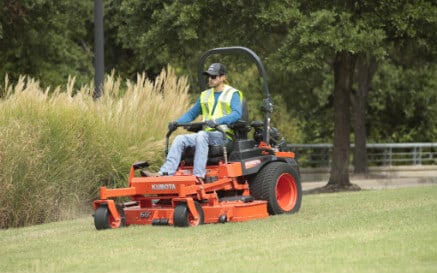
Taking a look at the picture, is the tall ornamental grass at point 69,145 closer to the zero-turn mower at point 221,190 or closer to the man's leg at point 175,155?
the zero-turn mower at point 221,190

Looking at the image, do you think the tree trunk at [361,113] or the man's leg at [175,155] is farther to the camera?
the tree trunk at [361,113]

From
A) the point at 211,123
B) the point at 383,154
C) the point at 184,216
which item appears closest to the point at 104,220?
the point at 184,216

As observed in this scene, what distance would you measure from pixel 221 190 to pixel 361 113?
19656 mm

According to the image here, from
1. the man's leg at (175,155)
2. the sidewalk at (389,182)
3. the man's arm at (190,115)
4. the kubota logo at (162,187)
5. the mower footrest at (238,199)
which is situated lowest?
the sidewalk at (389,182)

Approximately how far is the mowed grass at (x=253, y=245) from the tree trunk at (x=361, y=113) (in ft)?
60.1

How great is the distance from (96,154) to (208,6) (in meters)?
7.24

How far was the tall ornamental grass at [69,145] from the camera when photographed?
14945 millimetres

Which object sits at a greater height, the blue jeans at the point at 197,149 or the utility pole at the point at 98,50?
the utility pole at the point at 98,50

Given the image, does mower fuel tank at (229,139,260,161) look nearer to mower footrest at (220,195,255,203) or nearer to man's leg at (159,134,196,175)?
mower footrest at (220,195,255,203)

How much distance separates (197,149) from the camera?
42.6 feet

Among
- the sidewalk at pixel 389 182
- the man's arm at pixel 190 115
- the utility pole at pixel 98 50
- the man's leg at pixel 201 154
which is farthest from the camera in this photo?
the sidewalk at pixel 389 182

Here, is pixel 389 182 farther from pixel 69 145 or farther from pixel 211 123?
pixel 211 123

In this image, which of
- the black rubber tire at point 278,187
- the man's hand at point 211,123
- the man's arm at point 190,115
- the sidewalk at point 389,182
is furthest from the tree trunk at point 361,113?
the man's hand at point 211,123

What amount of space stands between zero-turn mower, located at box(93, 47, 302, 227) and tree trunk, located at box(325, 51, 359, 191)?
Answer: 10.7 m
